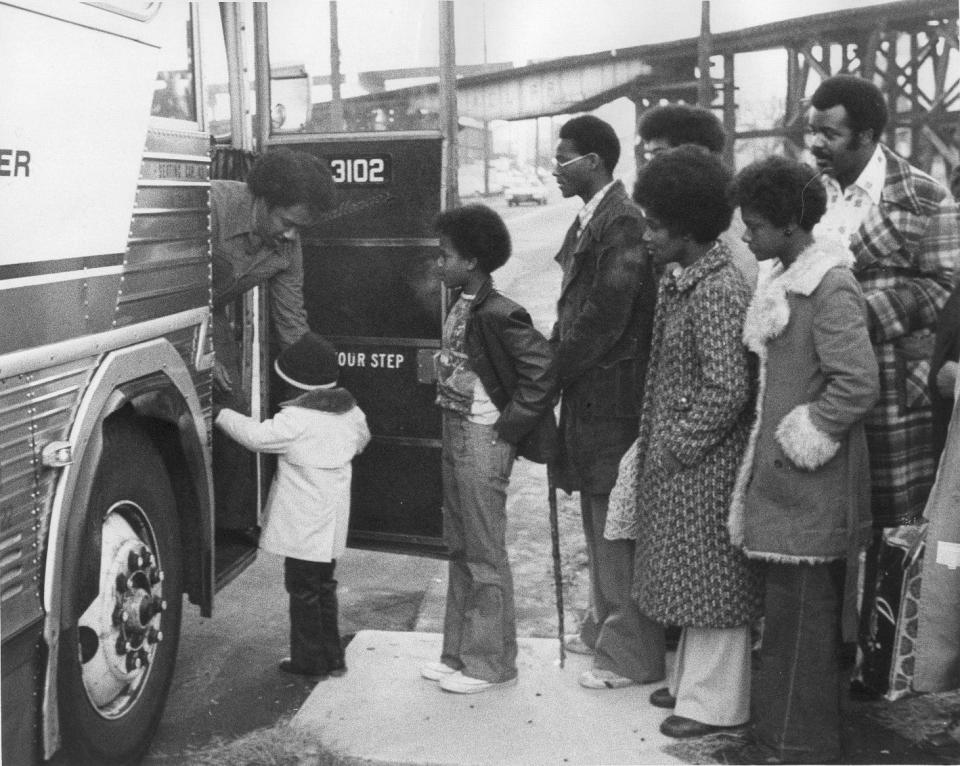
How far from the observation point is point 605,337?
3766 millimetres

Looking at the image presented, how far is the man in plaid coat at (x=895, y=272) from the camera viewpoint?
11.7ft

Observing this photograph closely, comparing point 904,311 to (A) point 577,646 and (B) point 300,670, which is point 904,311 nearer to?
(A) point 577,646

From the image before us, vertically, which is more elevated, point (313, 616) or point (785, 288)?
point (785, 288)

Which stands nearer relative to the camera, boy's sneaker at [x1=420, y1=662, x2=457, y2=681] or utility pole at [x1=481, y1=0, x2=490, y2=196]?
boy's sneaker at [x1=420, y1=662, x2=457, y2=681]

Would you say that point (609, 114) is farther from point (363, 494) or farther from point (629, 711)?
point (629, 711)

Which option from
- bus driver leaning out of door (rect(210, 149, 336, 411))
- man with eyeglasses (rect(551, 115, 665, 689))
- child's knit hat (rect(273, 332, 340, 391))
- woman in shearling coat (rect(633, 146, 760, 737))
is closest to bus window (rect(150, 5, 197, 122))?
bus driver leaning out of door (rect(210, 149, 336, 411))

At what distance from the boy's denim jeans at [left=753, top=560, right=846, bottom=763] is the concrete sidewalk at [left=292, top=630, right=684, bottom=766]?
0.36 m

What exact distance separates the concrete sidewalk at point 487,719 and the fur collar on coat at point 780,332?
0.74m

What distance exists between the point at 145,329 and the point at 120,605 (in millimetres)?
743

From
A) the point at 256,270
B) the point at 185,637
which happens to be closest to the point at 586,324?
the point at 256,270

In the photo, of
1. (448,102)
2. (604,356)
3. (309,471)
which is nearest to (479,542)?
(309,471)

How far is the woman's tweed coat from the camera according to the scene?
334 cm

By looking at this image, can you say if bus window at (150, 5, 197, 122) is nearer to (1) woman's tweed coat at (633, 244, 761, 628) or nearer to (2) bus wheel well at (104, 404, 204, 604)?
(2) bus wheel well at (104, 404, 204, 604)

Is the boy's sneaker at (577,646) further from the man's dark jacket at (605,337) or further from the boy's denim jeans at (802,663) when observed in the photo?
the boy's denim jeans at (802,663)
